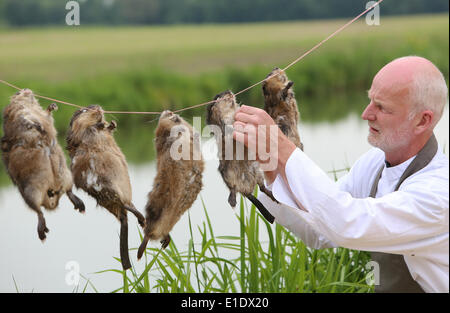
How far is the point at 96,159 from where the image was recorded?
1914mm

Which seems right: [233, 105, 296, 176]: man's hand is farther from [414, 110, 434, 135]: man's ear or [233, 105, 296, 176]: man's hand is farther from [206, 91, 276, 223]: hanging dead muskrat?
[414, 110, 434, 135]: man's ear

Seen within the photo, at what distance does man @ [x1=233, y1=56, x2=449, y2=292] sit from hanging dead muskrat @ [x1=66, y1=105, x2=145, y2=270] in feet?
1.29

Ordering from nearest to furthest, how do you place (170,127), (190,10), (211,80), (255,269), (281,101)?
(170,127) < (281,101) < (255,269) < (211,80) < (190,10)

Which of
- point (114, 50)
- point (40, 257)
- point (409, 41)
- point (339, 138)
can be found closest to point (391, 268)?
point (40, 257)

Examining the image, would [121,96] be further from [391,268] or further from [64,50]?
[64,50]

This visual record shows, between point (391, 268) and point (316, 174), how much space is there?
0.55m

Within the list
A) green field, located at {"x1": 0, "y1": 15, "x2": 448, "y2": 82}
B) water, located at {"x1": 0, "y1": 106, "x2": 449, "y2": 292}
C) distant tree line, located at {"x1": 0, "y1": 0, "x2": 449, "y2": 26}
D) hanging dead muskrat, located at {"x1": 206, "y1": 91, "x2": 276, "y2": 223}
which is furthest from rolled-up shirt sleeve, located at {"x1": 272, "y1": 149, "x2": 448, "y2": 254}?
A: distant tree line, located at {"x1": 0, "y1": 0, "x2": 449, "y2": 26}

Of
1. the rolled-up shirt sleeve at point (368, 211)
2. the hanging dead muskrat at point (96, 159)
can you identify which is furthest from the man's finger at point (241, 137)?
the hanging dead muskrat at point (96, 159)

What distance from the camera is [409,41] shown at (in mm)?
15484

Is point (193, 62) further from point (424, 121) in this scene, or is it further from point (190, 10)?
point (424, 121)

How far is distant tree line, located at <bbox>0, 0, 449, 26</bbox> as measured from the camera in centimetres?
1805

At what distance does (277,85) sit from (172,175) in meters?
0.48

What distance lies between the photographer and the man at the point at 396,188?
74.9 inches

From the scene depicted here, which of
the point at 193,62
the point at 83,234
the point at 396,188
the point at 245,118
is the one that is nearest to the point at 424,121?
the point at 396,188
